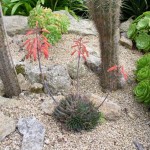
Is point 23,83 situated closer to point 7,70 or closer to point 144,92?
point 7,70

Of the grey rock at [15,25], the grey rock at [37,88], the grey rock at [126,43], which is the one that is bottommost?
the grey rock at [37,88]

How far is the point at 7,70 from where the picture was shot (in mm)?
3146

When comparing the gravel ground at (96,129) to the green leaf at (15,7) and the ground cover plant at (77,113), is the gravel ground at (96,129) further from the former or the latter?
the green leaf at (15,7)

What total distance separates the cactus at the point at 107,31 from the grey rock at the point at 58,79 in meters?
0.35

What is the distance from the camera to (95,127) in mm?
3029

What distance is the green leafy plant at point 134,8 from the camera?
4.85 metres

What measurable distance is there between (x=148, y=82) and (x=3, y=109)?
1.27 metres

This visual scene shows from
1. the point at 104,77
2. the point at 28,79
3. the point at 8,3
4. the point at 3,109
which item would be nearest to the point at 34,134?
the point at 3,109

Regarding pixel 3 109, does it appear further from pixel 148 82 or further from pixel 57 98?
pixel 148 82

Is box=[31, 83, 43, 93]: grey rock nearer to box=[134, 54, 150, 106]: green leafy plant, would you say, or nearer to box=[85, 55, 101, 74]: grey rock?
box=[85, 55, 101, 74]: grey rock

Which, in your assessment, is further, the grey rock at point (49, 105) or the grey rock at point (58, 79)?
the grey rock at point (58, 79)

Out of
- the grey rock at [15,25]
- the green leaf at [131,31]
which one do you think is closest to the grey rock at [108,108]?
the green leaf at [131,31]

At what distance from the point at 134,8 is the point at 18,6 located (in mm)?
1528

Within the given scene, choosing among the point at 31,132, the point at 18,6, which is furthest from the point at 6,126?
the point at 18,6
